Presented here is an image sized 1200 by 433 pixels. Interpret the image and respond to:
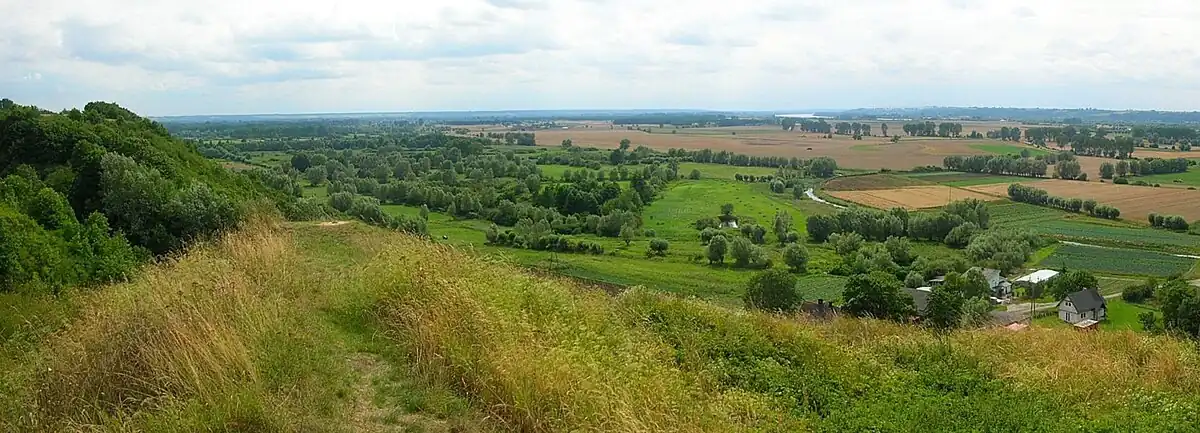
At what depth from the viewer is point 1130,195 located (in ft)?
196

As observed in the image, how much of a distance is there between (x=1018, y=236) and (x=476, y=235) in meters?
32.1

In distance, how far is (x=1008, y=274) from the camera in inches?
1542

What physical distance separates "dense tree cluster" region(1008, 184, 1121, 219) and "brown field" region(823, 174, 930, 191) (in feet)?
29.9

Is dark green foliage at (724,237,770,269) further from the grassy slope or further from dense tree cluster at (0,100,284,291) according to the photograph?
the grassy slope

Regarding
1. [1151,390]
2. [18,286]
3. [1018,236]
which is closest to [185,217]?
[18,286]

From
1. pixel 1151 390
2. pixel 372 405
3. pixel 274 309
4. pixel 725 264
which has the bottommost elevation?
pixel 725 264

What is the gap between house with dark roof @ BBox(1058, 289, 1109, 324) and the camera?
27266 millimetres

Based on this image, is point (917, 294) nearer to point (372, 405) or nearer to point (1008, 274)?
point (1008, 274)

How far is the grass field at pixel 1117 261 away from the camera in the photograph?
3812 cm

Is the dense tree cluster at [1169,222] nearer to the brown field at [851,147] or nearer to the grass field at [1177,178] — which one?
the grass field at [1177,178]

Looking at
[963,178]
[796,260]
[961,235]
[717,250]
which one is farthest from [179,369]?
[963,178]

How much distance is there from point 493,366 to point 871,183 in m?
72.1

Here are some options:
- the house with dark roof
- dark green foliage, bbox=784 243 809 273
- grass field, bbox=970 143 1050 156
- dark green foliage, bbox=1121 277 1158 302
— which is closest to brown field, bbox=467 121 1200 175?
grass field, bbox=970 143 1050 156

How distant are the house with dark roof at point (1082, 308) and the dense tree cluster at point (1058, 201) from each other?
29572 millimetres
